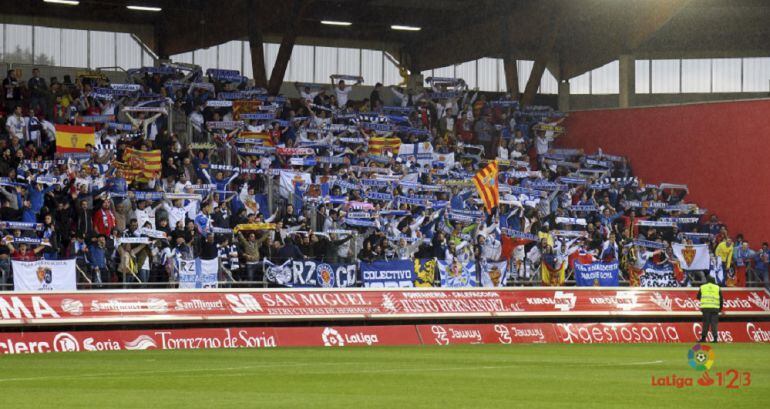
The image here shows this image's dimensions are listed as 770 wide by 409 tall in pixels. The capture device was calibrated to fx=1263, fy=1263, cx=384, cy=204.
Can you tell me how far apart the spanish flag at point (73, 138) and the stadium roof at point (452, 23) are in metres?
10.7

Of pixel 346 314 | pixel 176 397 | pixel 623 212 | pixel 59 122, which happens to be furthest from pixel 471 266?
pixel 176 397

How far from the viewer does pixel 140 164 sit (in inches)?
1201

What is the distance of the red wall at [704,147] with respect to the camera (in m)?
39.2

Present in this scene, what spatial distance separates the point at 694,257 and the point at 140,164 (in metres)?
15.1

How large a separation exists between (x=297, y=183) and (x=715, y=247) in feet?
39.7

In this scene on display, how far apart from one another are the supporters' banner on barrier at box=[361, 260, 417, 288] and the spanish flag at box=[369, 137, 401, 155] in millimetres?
7191

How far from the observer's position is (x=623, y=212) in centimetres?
3712

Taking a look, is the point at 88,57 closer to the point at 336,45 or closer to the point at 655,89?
the point at 336,45

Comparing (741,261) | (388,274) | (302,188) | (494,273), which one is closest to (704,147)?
(741,261)

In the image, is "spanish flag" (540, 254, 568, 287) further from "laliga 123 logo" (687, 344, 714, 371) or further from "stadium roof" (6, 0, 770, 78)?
"stadium roof" (6, 0, 770, 78)

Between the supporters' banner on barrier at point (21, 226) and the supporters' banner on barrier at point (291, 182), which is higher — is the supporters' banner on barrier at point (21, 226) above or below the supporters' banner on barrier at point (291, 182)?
below

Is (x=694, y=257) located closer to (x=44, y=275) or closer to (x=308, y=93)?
(x=308, y=93)

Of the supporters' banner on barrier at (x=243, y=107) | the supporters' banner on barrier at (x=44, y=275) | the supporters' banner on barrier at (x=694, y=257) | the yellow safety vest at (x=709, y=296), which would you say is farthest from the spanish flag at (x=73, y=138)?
the supporters' banner on barrier at (x=694, y=257)

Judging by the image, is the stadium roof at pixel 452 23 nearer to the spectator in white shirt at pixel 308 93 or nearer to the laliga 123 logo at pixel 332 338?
the spectator in white shirt at pixel 308 93
